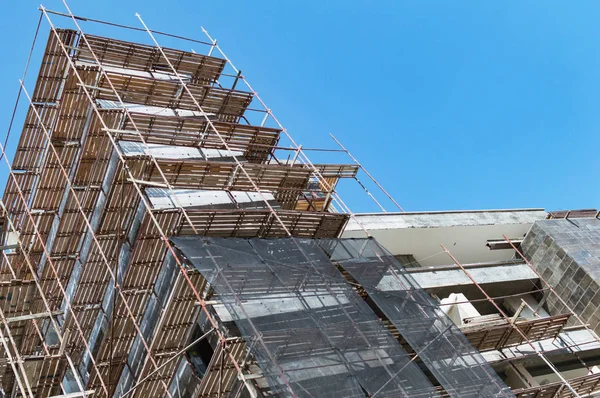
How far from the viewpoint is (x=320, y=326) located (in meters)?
17.0

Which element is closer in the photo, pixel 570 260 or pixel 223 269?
pixel 223 269

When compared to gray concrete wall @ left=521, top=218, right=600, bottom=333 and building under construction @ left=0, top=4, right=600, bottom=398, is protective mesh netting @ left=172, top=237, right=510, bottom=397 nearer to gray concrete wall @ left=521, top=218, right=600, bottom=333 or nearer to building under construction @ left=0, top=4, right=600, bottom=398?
building under construction @ left=0, top=4, right=600, bottom=398

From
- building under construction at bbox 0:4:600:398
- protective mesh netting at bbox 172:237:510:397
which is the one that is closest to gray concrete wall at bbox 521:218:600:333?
building under construction at bbox 0:4:600:398

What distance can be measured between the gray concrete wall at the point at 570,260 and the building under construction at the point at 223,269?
7cm

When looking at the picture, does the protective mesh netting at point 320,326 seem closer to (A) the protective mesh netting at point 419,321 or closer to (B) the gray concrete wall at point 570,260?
(A) the protective mesh netting at point 419,321

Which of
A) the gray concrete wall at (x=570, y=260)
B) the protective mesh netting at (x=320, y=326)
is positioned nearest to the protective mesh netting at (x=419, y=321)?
the protective mesh netting at (x=320, y=326)

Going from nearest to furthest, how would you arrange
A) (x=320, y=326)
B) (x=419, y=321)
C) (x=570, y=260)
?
(x=320, y=326) → (x=419, y=321) → (x=570, y=260)

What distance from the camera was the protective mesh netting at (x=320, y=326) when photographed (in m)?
15.7

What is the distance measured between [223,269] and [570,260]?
16001mm

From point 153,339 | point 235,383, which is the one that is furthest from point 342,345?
point 153,339

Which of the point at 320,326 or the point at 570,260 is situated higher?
the point at 570,260

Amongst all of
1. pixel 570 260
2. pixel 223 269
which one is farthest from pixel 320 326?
pixel 570 260

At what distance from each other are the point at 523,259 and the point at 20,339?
62.4ft

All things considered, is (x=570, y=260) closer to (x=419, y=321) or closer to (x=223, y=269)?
(x=419, y=321)
